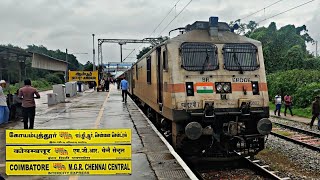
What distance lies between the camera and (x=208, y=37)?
920cm

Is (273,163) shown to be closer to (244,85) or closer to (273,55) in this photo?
(244,85)

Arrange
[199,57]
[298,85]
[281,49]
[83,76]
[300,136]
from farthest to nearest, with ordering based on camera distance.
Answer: [281,49]
[83,76]
[298,85]
[300,136]
[199,57]

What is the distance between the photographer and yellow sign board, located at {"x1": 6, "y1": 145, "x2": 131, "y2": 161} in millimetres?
5324

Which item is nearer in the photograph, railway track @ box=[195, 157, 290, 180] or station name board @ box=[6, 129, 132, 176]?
station name board @ box=[6, 129, 132, 176]

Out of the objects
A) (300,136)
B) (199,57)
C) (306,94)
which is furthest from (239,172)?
(306,94)

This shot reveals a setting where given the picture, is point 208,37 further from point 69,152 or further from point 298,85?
point 298,85

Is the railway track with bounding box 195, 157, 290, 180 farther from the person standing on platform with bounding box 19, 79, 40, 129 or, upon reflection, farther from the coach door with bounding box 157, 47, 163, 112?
the person standing on platform with bounding box 19, 79, 40, 129

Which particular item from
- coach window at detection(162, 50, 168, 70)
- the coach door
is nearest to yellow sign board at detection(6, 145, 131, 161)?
coach window at detection(162, 50, 168, 70)

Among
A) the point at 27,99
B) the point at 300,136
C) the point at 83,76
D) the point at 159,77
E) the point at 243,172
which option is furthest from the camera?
the point at 83,76

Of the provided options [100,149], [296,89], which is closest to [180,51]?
[100,149]

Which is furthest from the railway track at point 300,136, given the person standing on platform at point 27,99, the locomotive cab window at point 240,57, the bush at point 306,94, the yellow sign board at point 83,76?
the yellow sign board at point 83,76

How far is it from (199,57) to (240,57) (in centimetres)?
107

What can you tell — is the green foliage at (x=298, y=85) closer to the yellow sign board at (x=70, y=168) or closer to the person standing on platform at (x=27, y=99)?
the person standing on platform at (x=27, y=99)

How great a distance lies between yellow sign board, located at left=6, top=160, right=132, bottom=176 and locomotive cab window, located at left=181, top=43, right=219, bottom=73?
151 inches
